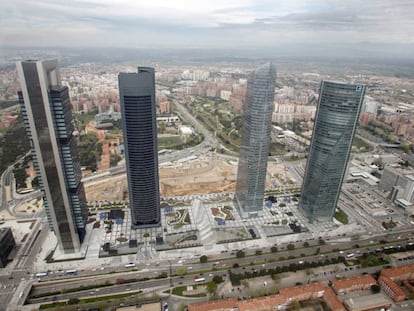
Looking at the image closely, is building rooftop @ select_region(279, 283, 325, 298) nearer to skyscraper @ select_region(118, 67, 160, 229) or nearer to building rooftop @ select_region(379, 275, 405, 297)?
building rooftop @ select_region(379, 275, 405, 297)

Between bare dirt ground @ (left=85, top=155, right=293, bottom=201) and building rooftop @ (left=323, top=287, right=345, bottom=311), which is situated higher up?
building rooftop @ (left=323, top=287, right=345, bottom=311)

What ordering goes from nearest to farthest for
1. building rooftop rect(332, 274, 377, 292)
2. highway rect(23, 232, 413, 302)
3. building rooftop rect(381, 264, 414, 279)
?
building rooftop rect(332, 274, 377, 292) → highway rect(23, 232, 413, 302) → building rooftop rect(381, 264, 414, 279)

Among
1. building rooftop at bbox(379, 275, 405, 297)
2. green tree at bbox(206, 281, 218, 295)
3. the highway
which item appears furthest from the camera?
the highway

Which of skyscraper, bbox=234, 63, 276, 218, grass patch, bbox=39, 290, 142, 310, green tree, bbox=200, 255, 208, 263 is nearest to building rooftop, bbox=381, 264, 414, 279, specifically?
skyscraper, bbox=234, 63, 276, 218

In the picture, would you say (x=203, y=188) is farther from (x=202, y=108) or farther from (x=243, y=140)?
(x=202, y=108)

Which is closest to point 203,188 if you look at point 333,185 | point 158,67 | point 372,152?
point 333,185
